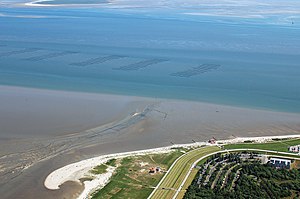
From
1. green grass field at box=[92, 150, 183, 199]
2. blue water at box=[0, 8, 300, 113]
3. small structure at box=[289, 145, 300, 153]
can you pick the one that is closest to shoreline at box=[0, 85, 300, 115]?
blue water at box=[0, 8, 300, 113]

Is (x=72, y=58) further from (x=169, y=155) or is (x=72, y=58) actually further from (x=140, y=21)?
(x=140, y=21)

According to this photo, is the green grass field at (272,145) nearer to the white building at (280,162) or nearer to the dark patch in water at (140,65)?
the white building at (280,162)

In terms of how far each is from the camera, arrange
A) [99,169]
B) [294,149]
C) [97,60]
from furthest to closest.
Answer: [97,60], [294,149], [99,169]

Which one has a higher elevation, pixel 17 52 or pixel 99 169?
pixel 17 52

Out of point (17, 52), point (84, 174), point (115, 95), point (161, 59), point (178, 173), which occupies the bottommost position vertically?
point (178, 173)

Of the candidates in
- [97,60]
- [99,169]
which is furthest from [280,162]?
[97,60]

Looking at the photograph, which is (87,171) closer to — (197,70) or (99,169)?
(99,169)

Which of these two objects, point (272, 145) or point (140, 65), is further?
point (140, 65)
